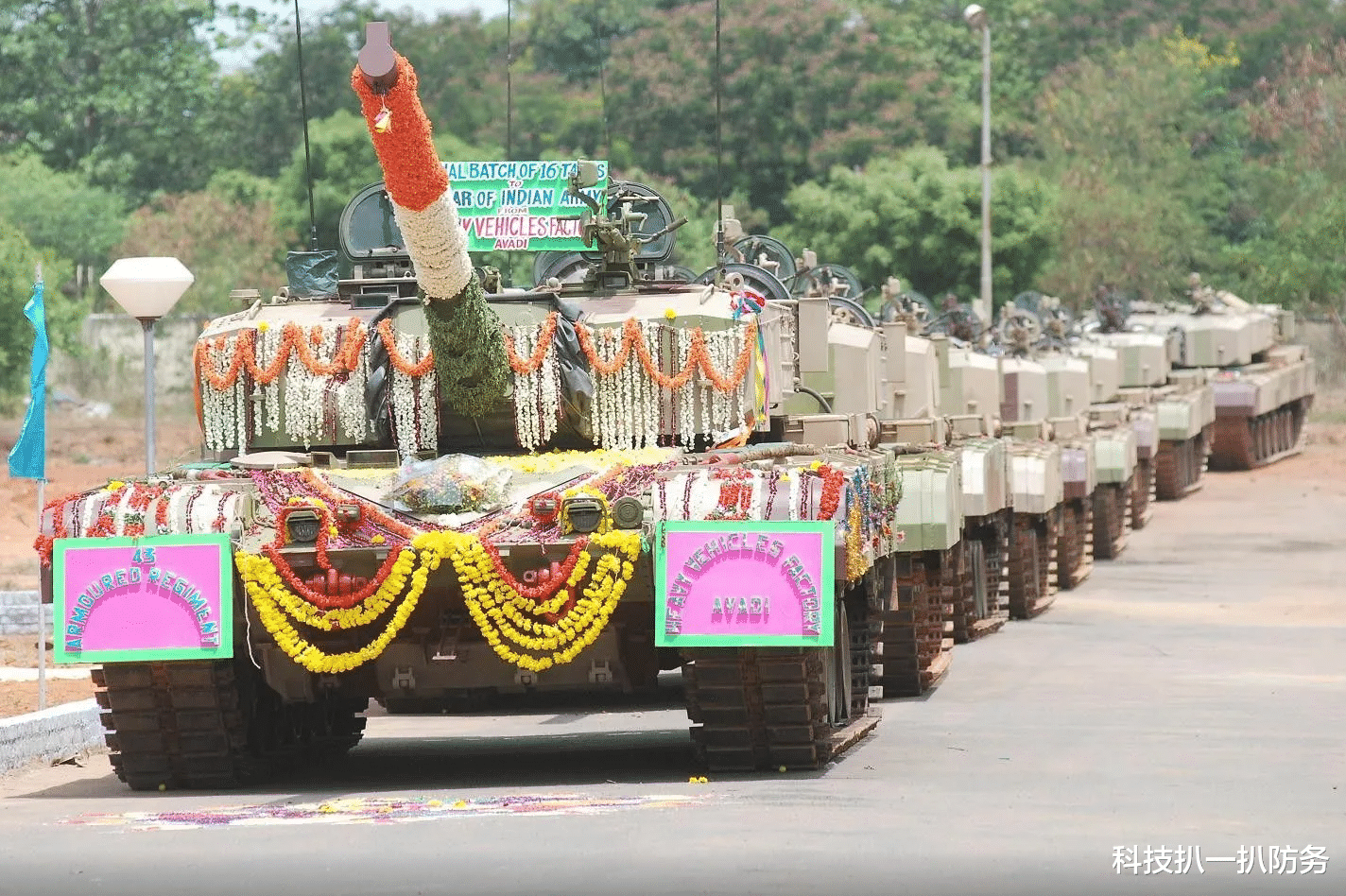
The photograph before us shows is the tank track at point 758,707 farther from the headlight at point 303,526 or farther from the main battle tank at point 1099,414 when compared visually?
the main battle tank at point 1099,414

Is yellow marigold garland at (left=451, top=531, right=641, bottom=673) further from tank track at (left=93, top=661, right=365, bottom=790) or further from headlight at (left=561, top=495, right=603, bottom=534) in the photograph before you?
tank track at (left=93, top=661, right=365, bottom=790)

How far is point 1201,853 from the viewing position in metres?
9.85

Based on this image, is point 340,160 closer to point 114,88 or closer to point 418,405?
point 114,88

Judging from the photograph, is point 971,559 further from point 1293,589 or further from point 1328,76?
point 1328,76

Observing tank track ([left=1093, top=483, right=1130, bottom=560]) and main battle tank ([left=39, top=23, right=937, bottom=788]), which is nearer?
main battle tank ([left=39, top=23, right=937, bottom=788])

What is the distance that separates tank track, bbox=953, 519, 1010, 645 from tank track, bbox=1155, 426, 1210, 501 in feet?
48.8

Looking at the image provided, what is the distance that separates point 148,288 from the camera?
16766 millimetres

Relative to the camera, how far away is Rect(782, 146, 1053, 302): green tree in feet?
165

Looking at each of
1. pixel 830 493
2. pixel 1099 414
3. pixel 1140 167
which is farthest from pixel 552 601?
pixel 1140 167

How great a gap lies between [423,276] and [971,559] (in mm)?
10051

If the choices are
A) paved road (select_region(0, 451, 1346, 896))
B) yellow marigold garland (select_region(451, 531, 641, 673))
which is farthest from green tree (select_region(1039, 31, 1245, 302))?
yellow marigold garland (select_region(451, 531, 641, 673))

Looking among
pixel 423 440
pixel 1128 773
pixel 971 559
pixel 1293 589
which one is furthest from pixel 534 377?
pixel 1293 589

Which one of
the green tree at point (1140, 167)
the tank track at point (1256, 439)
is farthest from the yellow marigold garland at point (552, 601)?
the green tree at point (1140, 167)

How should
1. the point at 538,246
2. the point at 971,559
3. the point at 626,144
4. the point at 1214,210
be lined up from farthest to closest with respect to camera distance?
the point at 1214,210 → the point at 626,144 → the point at 971,559 → the point at 538,246
